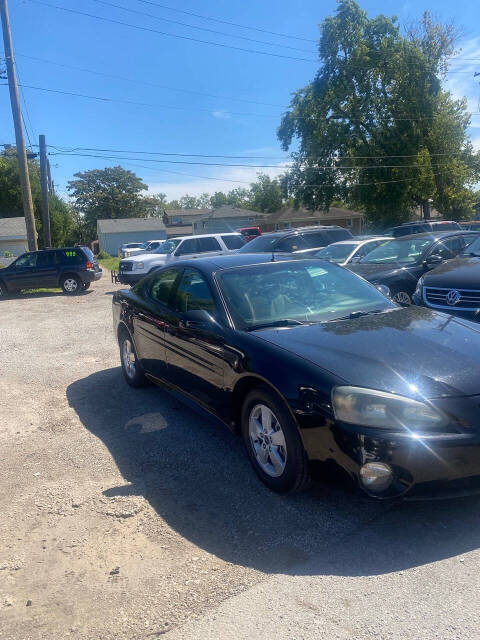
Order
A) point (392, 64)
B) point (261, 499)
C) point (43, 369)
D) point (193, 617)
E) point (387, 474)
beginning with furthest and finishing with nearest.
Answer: point (392, 64) < point (43, 369) < point (261, 499) < point (387, 474) < point (193, 617)

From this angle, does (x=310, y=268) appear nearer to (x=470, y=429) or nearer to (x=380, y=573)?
(x=470, y=429)

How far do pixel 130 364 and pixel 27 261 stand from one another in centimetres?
1339

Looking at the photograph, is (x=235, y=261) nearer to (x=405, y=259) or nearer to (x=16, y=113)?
(x=405, y=259)

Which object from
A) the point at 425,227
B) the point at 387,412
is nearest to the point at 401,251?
the point at 387,412

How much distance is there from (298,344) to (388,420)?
34.3 inches

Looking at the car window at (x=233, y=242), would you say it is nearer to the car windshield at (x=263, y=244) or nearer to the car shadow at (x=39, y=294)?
the car windshield at (x=263, y=244)

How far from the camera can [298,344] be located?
3.74 metres

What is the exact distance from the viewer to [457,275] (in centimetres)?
719

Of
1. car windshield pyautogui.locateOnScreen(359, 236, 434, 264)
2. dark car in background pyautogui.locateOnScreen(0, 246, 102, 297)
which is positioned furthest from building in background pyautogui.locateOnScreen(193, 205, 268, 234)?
car windshield pyautogui.locateOnScreen(359, 236, 434, 264)

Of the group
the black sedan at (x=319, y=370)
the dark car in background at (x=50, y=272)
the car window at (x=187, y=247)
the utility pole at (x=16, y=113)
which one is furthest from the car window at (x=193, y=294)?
the utility pole at (x=16, y=113)

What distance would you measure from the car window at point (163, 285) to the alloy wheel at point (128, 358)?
2.77ft

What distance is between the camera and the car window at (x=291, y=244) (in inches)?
596

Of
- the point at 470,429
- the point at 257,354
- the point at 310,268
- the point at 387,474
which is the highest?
the point at 310,268

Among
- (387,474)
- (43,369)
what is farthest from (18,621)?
(43,369)
